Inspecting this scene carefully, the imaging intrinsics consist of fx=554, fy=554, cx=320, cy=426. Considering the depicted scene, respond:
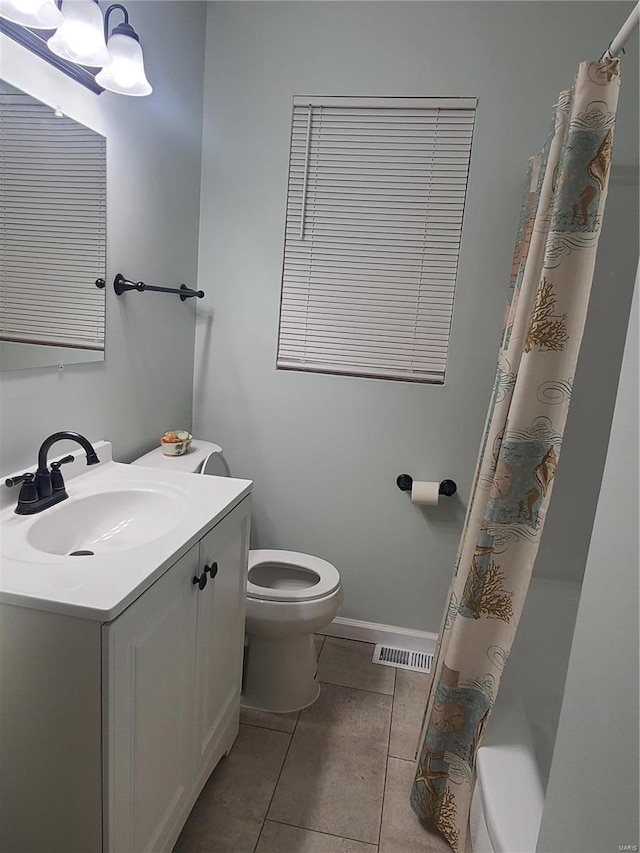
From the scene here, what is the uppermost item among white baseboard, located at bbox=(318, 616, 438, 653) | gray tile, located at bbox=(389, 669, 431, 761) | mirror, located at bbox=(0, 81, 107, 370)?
mirror, located at bbox=(0, 81, 107, 370)

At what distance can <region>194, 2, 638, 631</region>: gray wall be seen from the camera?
2.03 metres

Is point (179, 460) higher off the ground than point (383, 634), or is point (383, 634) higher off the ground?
point (179, 460)

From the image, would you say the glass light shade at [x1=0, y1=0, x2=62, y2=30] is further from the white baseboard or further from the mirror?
the white baseboard

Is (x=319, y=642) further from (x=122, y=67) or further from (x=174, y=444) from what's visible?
(x=122, y=67)

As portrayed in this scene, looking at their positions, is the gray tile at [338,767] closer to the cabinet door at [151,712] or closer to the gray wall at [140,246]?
the cabinet door at [151,712]

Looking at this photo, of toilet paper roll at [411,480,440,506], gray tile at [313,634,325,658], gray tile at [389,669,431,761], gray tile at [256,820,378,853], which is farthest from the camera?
gray tile at [313,634,325,658]

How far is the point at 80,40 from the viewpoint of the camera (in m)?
1.32

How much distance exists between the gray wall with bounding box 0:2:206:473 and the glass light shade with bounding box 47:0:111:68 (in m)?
0.07

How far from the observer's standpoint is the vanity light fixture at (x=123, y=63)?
1.44 m

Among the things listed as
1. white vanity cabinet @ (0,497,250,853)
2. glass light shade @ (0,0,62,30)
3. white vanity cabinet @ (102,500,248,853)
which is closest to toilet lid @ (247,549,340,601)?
white vanity cabinet @ (102,500,248,853)

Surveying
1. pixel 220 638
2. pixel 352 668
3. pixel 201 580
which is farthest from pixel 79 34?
pixel 352 668

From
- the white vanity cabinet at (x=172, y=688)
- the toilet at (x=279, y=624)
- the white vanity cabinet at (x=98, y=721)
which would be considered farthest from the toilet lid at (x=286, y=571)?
the white vanity cabinet at (x=98, y=721)

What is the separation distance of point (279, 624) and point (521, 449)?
41.2 inches

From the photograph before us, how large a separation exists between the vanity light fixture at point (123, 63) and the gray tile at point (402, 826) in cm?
219
